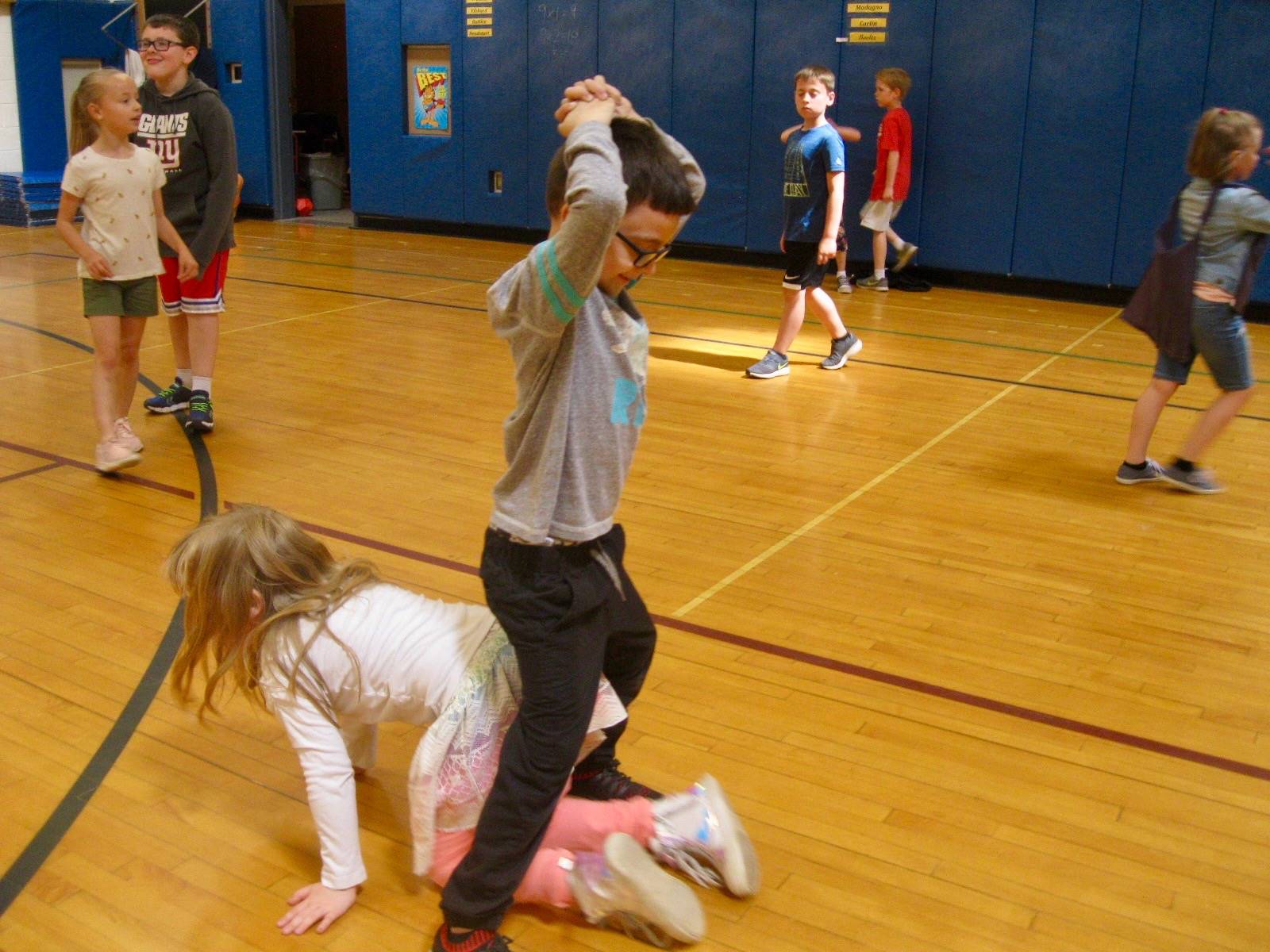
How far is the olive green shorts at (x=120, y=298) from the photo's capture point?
4059 mm

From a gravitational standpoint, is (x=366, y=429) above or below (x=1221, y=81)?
below

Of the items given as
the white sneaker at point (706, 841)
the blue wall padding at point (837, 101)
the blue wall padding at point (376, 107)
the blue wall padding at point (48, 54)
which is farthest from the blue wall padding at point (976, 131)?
the blue wall padding at point (48, 54)

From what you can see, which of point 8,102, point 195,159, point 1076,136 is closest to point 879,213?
point 1076,136

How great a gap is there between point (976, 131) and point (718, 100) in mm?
2057

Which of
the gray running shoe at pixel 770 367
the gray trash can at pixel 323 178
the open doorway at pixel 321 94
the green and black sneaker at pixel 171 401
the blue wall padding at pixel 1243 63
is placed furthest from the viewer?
the open doorway at pixel 321 94

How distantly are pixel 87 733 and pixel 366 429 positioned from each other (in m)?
2.41

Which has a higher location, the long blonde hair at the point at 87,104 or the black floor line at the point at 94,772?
the long blonde hair at the point at 87,104

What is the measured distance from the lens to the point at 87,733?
98.7 inches

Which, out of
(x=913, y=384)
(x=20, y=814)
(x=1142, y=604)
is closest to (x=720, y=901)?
(x=20, y=814)

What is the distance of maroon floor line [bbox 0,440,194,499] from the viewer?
4004mm

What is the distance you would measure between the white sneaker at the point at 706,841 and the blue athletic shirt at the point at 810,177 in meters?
4.11

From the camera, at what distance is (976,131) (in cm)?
842

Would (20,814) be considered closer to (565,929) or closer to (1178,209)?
(565,929)

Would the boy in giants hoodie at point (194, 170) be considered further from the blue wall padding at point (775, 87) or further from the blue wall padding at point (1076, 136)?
the blue wall padding at point (1076, 136)
